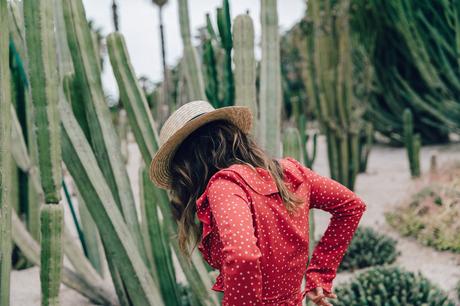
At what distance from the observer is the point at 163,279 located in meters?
2.97

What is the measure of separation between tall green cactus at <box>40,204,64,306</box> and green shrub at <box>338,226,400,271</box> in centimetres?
343

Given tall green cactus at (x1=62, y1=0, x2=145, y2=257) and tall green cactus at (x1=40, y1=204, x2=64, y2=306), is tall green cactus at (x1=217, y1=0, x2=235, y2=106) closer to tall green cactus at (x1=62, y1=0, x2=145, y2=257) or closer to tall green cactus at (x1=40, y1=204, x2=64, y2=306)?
tall green cactus at (x1=62, y1=0, x2=145, y2=257)

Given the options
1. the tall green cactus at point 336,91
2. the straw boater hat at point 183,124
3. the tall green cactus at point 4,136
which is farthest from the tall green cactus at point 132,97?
the tall green cactus at point 336,91

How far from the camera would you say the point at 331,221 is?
1901 mm

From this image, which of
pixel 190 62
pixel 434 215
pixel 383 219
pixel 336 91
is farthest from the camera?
pixel 336 91

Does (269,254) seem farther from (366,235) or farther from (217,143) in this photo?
(366,235)

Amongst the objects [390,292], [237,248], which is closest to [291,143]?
[237,248]

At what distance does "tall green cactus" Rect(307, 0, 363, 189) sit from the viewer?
7.03 metres

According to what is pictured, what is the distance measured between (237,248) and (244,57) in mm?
1467

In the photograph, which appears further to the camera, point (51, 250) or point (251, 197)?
point (51, 250)

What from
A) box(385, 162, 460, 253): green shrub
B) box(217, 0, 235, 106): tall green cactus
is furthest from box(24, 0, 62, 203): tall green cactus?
box(385, 162, 460, 253): green shrub

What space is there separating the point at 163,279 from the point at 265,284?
136 centimetres

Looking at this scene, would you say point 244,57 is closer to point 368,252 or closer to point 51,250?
point 51,250

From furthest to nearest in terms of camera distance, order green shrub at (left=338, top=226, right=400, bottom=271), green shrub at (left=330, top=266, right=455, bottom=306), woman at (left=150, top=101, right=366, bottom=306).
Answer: green shrub at (left=338, top=226, right=400, bottom=271)
green shrub at (left=330, top=266, right=455, bottom=306)
woman at (left=150, top=101, right=366, bottom=306)
